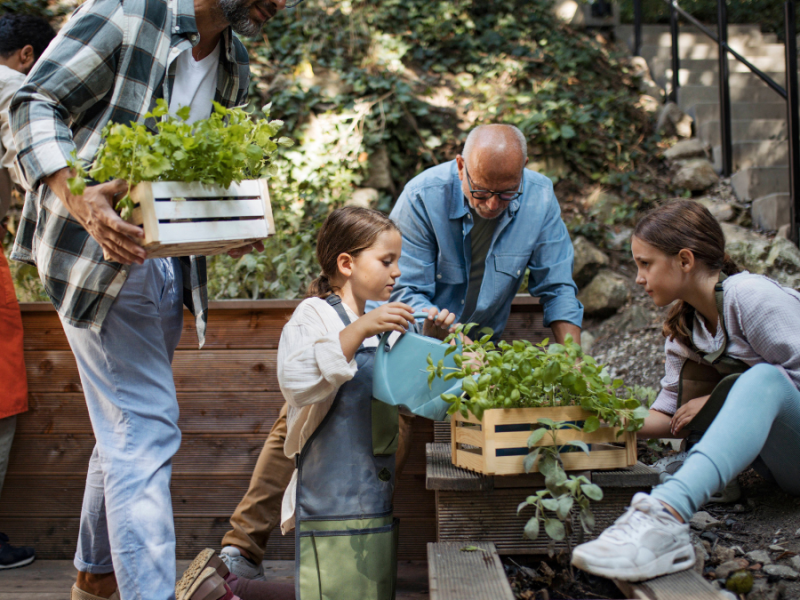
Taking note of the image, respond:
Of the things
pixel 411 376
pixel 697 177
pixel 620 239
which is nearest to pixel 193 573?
pixel 411 376

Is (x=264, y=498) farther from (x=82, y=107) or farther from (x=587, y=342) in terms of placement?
(x=587, y=342)

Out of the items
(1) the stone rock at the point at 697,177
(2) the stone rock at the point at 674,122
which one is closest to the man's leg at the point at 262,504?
(1) the stone rock at the point at 697,177

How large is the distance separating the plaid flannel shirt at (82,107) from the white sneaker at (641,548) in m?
1.12

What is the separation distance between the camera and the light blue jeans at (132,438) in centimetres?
139

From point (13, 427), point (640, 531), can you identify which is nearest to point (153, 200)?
point (640, 531)

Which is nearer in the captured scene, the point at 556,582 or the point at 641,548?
the point at 641,548

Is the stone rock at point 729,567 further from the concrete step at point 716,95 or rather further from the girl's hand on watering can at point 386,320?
the concrete step at point 716,95

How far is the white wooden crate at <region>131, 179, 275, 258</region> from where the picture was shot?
127 cm

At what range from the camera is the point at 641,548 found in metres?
1.17

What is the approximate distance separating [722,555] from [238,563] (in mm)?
1336

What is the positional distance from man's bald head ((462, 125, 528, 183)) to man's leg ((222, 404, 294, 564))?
1.02 meters

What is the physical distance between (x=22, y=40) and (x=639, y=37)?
573 centimetres

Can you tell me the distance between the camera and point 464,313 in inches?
97.7

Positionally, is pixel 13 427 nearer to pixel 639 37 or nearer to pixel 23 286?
pixel 23 286
